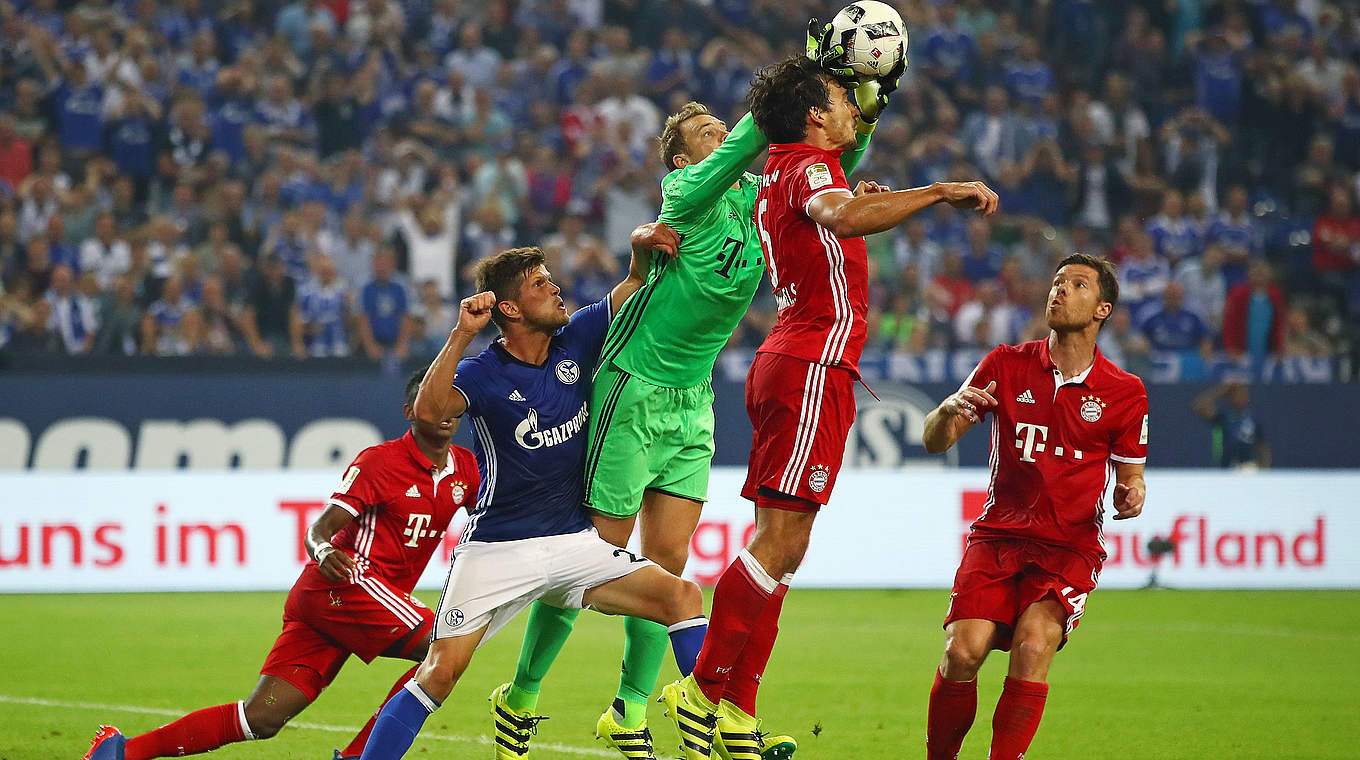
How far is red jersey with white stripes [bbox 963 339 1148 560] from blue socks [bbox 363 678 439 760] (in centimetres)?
207

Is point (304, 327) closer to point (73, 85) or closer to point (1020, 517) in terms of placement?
point (73, 85)

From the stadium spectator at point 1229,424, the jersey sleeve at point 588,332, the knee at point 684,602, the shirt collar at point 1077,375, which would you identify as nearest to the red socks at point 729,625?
the knee at point 684,602

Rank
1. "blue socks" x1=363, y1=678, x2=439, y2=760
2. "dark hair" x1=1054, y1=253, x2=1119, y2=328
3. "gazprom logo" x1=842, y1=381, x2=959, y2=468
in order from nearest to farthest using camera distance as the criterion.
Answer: "blue socks" x1=363, y1=678, x2=439, y2=760 < "dark hair" x1=1054, y1=253, x2=1119, y2=328 < "gazprom logo" x1=842, y1=381, x2=959, y2=468

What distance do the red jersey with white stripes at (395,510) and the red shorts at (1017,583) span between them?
6.56 ft

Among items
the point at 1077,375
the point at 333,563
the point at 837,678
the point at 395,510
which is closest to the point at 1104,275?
the point at 1077,375

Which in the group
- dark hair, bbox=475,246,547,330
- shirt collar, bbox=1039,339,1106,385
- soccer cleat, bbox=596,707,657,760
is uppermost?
dark hair, bbox=475,246,547,330

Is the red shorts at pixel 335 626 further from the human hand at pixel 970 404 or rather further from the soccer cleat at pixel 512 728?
the human hand at pixel 970 404

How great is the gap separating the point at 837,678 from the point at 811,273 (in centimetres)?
388

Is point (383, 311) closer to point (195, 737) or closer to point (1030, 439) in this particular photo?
point (195, 737)

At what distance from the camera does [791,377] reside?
547 centimetres

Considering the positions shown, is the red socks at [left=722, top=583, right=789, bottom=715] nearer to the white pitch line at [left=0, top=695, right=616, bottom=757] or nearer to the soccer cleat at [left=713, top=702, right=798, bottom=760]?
the soccer cleat at [left=713, top=702, right=798, bottom=760]

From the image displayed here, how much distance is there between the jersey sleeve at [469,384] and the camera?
5512mm

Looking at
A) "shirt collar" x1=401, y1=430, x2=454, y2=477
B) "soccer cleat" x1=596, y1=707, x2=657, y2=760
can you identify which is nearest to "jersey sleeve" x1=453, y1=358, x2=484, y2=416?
"shirt collar" x1=401, y1=430, x2=454, y2=477

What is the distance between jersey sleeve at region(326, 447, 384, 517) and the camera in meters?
5.87
